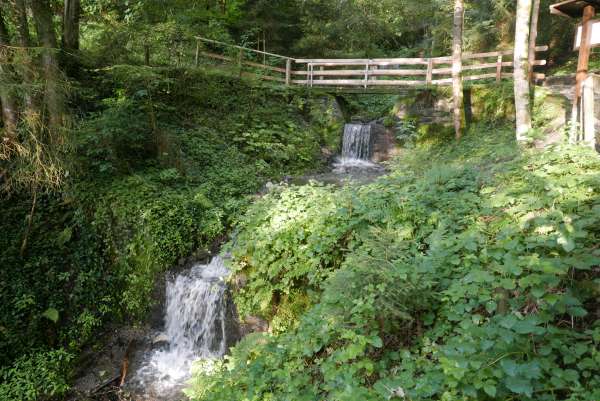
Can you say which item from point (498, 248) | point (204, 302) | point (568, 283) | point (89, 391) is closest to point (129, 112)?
point (204, 302)

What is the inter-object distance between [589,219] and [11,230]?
9.47 metres

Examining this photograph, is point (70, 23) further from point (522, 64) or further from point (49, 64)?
point (522, 64)

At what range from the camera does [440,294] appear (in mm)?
3314

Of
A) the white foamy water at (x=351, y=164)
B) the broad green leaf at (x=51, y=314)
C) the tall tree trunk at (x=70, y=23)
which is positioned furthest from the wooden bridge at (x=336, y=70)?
the broad green leaf at (x=51, y=314)

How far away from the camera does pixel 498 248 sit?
332 cm

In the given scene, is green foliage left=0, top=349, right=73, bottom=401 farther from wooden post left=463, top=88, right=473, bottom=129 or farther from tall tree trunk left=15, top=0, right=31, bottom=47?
wooden post left=463, top=88, right=473, bottom=129

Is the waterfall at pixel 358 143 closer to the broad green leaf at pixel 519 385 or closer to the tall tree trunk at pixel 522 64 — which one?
the tall tree trunk at pixel 522 64

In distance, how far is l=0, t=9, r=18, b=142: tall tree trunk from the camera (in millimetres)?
6105

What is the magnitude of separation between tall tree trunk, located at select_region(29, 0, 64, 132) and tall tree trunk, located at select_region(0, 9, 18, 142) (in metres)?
0.55

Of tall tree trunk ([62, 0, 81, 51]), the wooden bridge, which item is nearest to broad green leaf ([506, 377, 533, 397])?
tall tree trunk ([62, 0, 81, 51])

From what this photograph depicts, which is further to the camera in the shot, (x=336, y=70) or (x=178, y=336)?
(x=336, y=70)

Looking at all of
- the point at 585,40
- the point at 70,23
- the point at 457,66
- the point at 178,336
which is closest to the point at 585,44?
the point at 585,40

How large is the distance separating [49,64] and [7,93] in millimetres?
947

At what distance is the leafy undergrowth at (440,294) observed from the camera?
2422mm
